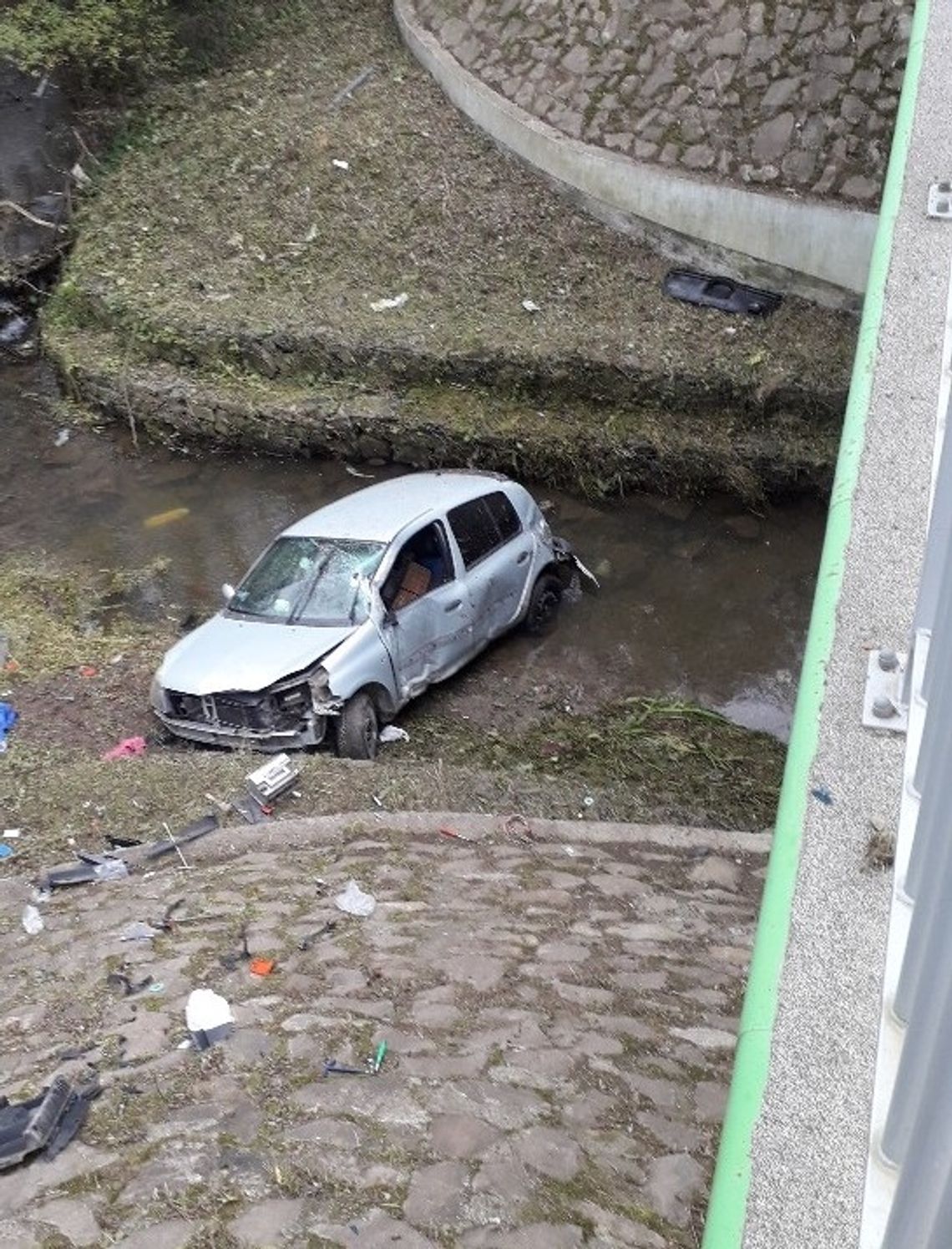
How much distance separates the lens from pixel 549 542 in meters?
11.3

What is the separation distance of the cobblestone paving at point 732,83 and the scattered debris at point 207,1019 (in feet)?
31.7

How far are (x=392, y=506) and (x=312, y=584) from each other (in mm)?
985

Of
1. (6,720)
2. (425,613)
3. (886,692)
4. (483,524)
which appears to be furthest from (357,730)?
(886,692)

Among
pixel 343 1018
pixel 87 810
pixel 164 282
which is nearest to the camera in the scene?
pixel 343 1018

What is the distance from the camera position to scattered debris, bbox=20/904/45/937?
6922 millimetres

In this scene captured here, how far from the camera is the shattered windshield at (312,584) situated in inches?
381

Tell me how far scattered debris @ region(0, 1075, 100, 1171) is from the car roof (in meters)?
5.25

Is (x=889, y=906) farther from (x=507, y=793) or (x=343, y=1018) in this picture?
(x=507, y=793)

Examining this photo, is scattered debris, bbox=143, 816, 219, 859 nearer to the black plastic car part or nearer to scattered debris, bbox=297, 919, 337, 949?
scattered debris, bbox=297, 919, 337, 949

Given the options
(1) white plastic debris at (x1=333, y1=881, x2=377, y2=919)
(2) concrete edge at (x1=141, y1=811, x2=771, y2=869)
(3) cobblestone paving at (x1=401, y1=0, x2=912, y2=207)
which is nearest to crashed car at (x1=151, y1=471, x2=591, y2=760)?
(2) concrete edge at (x1=141, y1=811, x2=771, y2=869)

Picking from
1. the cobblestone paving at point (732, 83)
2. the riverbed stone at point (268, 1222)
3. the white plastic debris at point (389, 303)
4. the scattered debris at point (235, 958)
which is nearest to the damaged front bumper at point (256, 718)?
the scattered debris at point (235, 958)

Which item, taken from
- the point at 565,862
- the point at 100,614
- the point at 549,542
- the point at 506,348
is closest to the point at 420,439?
the point at 506,348

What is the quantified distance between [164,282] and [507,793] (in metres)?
8.30

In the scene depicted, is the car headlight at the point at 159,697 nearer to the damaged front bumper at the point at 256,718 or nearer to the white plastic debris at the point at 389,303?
the damaged front bumper at the point at 256,718
